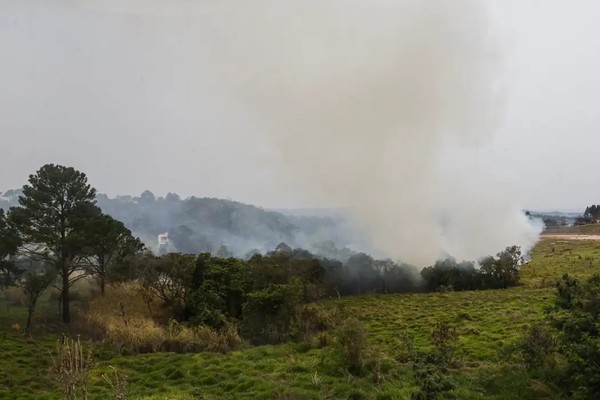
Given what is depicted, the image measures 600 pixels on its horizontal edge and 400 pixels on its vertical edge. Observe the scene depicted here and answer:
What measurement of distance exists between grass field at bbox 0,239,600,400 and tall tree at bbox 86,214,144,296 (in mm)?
5344

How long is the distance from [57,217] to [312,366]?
20.3 metres

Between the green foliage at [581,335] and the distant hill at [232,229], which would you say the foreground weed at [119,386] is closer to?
the green foliage at [581,335]

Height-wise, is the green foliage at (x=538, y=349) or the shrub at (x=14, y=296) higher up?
the shrub at (x=14, y=296)

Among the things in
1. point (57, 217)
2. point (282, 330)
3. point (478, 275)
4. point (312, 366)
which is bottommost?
point (312, 366)

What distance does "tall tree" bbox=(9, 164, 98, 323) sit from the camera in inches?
976

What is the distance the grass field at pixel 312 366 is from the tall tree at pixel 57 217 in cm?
401

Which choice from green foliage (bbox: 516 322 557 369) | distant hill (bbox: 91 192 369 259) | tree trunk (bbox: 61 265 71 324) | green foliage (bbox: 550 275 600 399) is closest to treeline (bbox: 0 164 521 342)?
tree trunk (bbox: 61 265 71 324)

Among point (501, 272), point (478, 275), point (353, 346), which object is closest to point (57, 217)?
point (353, 346)

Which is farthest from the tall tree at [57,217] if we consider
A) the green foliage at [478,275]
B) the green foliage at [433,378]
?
the green foliage at [478,275]

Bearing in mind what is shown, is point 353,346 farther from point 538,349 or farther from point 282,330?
point 282,330

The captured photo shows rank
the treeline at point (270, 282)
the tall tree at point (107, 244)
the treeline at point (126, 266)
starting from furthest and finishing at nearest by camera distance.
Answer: the tall tree at point (107, 244), the treeline at point (126, 266), the treeline at point (270, 282)

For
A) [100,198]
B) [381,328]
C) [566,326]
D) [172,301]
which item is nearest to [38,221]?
[172,301]

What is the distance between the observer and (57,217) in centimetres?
2617

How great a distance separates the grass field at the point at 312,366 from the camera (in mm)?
10078
